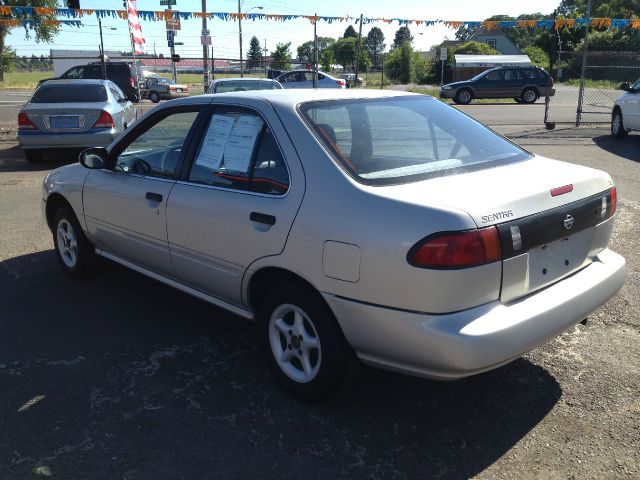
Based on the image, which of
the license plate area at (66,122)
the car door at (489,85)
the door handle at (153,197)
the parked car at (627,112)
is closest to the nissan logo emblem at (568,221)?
the door handle at (153,197)

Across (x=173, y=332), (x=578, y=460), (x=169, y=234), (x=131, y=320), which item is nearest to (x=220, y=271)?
(x=169, y=234)

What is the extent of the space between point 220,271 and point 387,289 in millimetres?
1236

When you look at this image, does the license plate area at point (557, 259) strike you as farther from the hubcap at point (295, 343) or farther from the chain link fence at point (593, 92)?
the chain link fence at point (593, 92)

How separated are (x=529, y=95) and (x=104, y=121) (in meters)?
23.6

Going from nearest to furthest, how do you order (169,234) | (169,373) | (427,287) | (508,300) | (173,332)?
(427,287), (508,300), (169,373), (169,234), (173,332)

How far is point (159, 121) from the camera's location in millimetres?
4277

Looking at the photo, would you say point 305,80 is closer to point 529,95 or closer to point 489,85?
point 489,85

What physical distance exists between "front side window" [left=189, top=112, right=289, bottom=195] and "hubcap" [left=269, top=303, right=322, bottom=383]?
658 mm

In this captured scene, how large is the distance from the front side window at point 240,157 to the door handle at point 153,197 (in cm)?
30

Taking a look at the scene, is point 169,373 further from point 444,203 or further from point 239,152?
A: point 444,203

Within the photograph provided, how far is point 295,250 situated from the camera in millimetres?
3057

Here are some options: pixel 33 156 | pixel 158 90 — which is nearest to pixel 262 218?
pixel 33 156

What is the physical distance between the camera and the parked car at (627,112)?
13.1 metres

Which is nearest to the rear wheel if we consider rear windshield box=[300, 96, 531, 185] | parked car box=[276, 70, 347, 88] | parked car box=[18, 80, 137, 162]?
parked car box=[276, 70, 347, 88]
